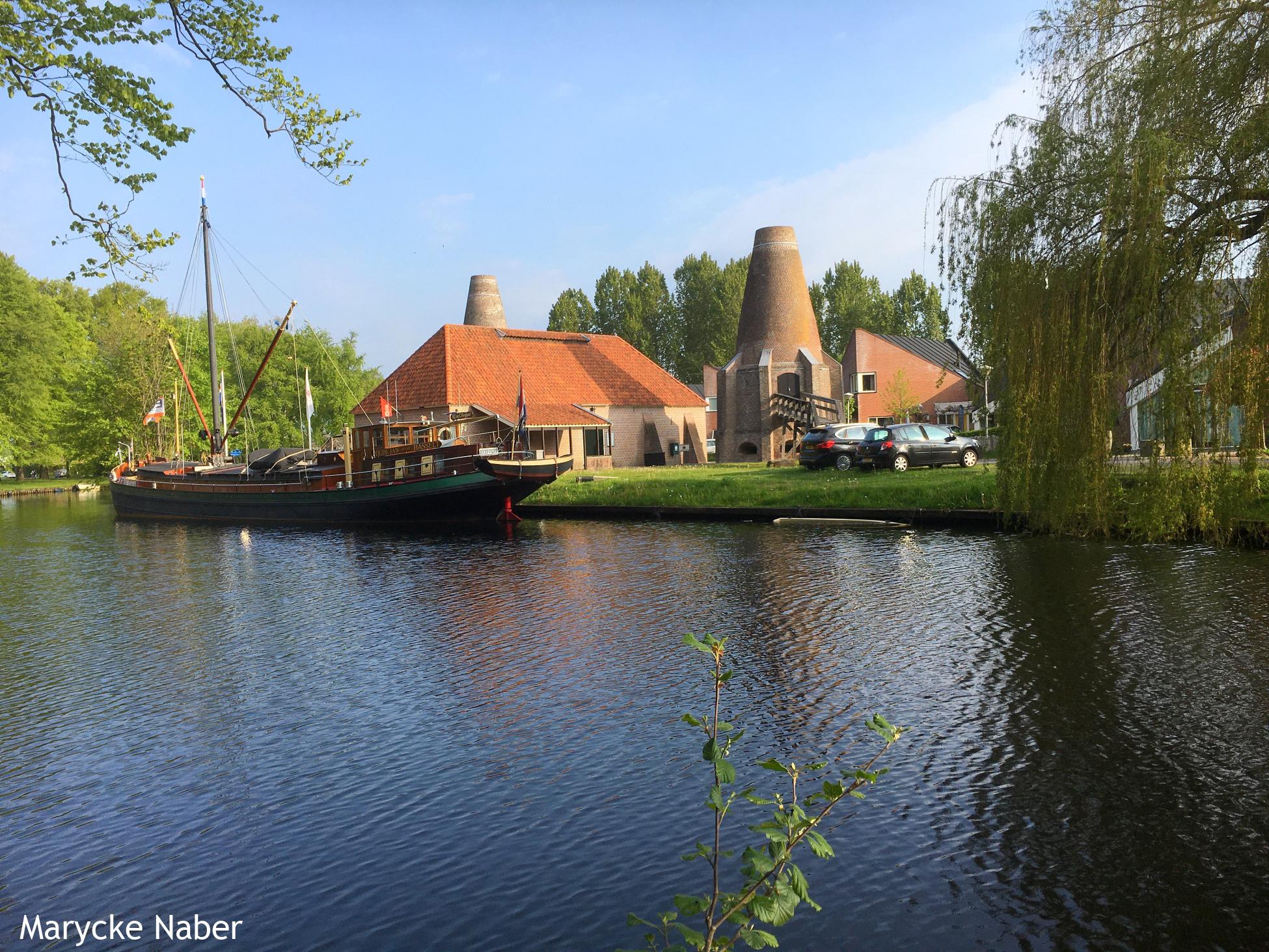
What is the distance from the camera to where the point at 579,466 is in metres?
47.8

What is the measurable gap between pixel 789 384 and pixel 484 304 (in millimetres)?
18825

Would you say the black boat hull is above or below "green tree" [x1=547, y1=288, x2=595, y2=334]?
below

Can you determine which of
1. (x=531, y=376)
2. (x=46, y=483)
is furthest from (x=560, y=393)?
(x=46, y=483)

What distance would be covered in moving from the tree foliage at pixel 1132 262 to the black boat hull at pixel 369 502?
18.7 m

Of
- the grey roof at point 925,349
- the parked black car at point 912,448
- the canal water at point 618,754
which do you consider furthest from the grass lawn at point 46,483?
the canal water at point 618,754

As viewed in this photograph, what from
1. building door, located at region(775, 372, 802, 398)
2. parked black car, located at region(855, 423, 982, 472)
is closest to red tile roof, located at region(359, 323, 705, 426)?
building door, located at region(775, 372, 802, 398)

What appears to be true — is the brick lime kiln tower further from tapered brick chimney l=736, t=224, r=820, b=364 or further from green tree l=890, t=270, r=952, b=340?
green tree l=890, t=270, r=952, b=340

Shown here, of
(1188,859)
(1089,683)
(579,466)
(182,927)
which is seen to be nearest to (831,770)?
(1188,859)

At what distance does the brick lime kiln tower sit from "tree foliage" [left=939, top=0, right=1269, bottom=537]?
29.5m

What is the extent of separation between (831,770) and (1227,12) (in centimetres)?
1167

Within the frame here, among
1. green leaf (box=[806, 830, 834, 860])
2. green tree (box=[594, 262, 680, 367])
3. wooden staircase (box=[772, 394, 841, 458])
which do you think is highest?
green tree (box=[594, 262, 680, 367])

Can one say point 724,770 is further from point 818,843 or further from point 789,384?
point 789,384

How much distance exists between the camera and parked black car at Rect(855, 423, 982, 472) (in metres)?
32.8

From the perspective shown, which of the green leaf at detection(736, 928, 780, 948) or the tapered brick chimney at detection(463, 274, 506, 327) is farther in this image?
the tapered brick chimney at detection(463, 274, 506, 327)
